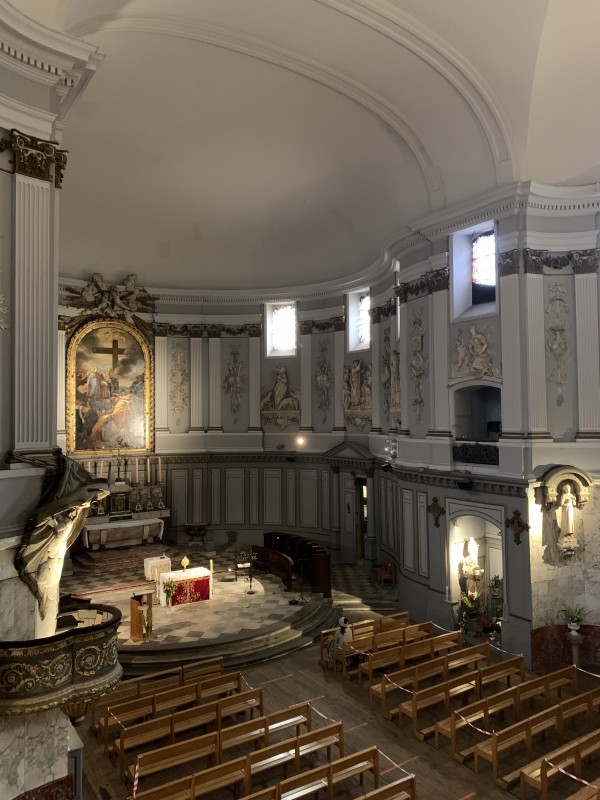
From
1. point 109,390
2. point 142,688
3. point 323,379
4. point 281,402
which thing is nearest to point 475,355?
point 323,379

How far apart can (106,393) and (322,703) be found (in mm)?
14350

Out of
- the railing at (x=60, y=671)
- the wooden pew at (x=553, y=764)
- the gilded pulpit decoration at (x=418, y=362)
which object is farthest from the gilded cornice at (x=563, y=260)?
the railing at (x=60, y=671)

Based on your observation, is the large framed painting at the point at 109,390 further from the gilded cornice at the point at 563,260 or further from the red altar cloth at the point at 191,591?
the gilded cornice at the point at 563,260

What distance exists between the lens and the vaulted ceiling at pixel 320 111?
476 inches

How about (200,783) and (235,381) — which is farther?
(235,381)

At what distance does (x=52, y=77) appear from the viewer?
867cm

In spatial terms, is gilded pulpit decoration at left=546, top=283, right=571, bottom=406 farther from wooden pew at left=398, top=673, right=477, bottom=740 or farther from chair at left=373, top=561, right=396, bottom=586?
chair at left=373, top=561, right=396, bottom=586

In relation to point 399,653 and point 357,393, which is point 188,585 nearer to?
point 399,653

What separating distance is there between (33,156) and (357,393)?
15.0m

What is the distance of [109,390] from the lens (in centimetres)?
2245

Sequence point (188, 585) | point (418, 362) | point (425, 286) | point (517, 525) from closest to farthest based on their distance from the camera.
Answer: point (517, 525) → point (425, 286) → point (418, 362) → point (188, 585)

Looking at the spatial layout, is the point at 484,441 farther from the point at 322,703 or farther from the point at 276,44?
the point at 276,44

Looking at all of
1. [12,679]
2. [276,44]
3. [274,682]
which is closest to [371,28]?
[276,44]

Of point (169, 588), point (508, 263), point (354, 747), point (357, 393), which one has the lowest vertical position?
point (354, 747)
